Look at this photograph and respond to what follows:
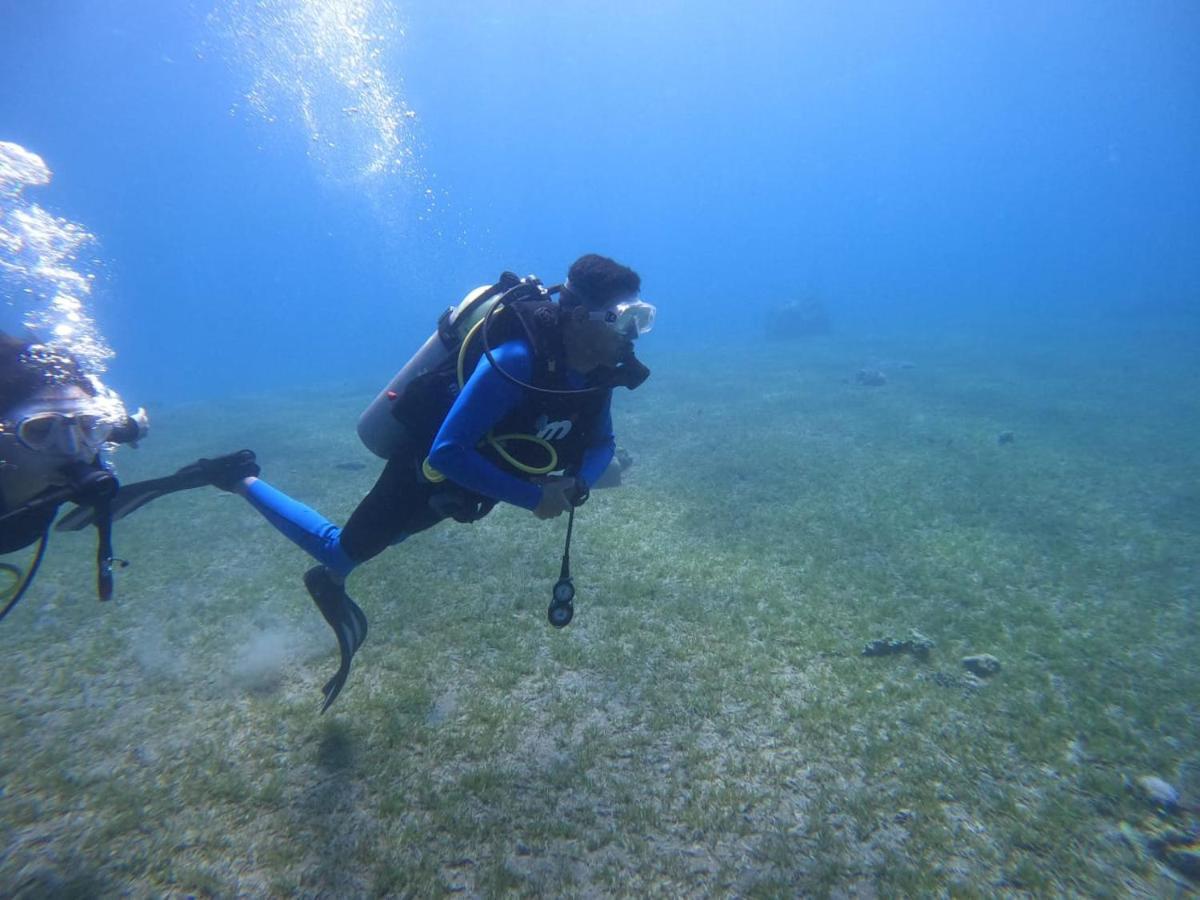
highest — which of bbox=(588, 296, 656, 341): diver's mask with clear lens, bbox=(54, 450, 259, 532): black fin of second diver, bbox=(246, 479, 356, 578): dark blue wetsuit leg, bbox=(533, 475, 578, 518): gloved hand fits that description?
bbox=(588, 296, 656, 341): diver's mask with clear lens

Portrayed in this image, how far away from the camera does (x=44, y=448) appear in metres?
3.49

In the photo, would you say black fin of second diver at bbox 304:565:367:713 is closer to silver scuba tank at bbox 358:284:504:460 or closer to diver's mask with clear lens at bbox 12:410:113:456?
silver scuba tank at bbox 358:284:504:460

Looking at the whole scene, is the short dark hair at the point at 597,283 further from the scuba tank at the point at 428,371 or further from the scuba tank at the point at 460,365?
the scuba tank at the point at 428,371

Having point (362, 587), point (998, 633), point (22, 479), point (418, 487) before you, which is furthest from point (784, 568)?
point (22, 479)

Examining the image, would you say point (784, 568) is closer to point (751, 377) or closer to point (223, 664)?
point (223, 664)

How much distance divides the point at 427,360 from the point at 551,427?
121 centimetres

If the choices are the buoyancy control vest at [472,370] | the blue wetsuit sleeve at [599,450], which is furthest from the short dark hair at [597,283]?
the blue wetsuit sleeve at [599,450]

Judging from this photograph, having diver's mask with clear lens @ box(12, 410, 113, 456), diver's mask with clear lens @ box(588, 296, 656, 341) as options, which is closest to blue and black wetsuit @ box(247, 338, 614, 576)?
diver's mask with clear lens @ box(588, 296, 656, 341)

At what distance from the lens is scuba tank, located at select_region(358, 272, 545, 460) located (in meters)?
4.04

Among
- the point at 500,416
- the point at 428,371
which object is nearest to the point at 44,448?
the point at 428,371

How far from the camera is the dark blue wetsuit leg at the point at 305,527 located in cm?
466

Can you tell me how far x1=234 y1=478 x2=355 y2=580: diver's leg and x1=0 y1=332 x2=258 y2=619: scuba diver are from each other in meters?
1.30

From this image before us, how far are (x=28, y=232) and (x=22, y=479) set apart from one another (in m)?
11.9

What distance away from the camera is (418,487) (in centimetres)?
443
